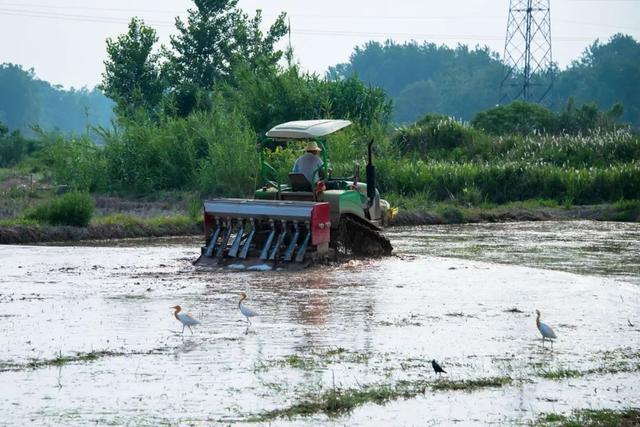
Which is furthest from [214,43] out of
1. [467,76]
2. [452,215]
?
[467,76]

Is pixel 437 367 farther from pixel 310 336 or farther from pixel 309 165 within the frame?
pixel 309 165

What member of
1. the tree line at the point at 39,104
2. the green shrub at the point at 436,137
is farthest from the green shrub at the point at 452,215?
the tree line at the point at 39,104

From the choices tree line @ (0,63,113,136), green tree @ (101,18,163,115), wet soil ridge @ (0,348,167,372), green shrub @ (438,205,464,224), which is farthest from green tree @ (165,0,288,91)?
tree line @ (0,63,113,136)

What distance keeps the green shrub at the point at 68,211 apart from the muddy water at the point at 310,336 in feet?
12.2

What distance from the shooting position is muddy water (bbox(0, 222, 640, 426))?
966 centimetres

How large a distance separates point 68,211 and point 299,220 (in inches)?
343

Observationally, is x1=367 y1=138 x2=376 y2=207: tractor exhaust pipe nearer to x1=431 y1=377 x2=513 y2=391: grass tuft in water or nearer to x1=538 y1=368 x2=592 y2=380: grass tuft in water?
x1=538 y1=368 x2=592 y2=380: grass tuft in water

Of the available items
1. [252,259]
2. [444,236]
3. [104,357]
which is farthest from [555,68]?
[104,357]

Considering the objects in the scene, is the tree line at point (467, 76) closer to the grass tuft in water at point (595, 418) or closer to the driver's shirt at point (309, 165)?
the driver's shirt at point (309, 165)

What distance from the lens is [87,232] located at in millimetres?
25031

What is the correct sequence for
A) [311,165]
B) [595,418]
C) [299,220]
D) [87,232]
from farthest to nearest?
[87,232]
[311,165]
[299,220]
[595,418]

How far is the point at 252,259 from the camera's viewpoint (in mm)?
19047

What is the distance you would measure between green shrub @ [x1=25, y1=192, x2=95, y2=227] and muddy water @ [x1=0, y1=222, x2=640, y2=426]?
12.2ft

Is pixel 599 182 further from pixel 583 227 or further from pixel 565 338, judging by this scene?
pixel 565 338
